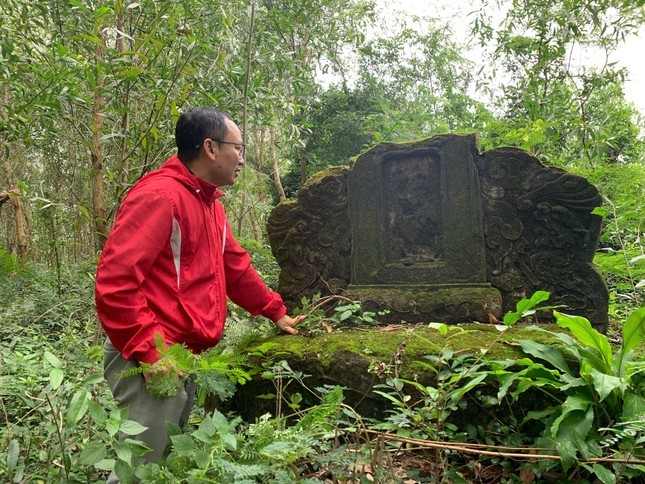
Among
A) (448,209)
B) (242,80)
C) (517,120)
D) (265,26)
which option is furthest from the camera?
(517,120)

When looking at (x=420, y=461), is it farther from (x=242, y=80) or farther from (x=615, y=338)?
(x=242, y=80)

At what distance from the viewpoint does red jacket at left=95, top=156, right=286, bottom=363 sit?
5.59 ft

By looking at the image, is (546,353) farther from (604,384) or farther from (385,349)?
(385,349)

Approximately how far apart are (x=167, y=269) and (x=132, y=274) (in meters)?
0.20

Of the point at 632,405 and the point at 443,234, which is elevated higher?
the point at 443,234

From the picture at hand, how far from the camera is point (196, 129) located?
2.19m

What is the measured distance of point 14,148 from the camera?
12.8 m

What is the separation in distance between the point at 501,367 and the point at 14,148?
571 inches

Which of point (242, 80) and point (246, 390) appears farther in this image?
point (242, 80)

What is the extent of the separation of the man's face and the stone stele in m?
2.02

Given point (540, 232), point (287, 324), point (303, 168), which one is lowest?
point (287, 324)

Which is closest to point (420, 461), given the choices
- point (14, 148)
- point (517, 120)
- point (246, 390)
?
point (246, 390)

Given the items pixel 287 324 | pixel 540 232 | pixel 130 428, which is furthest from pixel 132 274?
pixel 540 232

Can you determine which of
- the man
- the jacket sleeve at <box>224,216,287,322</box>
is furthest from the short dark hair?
the jacket sleeve at <box>224,216,287,322</box>
